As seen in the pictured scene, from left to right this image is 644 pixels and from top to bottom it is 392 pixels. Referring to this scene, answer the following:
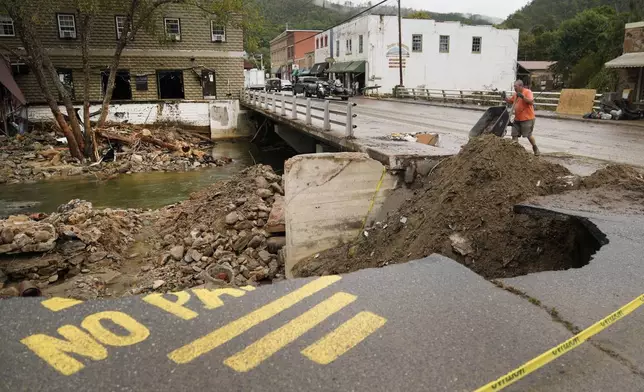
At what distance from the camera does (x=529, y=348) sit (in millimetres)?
3293

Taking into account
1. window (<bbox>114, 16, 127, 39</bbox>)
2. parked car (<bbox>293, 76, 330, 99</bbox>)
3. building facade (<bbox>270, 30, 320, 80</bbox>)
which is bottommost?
parked car (<bbox>293, 76, 330, 99</bbox>)

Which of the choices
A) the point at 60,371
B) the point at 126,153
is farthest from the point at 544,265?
the point at 126,153

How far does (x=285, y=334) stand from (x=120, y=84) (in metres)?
30.6

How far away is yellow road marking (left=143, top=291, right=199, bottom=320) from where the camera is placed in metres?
3.59

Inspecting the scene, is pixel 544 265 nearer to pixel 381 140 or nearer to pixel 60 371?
pixel 60 371

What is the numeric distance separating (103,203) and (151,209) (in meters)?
2.06

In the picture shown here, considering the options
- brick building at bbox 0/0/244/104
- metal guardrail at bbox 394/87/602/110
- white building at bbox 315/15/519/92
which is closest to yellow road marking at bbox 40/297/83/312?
metal guardrail at bbox 394/87/602/110

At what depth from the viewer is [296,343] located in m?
3.27

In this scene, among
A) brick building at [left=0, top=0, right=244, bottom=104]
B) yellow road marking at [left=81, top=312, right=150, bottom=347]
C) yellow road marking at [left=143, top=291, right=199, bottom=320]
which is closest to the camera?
yellow road marking at [left=81, top=312, right=150, bottom=347]

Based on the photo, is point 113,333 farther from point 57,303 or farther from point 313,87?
point 313,87

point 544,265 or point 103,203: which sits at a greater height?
point 544,265

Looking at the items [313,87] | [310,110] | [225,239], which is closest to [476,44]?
[313,87]

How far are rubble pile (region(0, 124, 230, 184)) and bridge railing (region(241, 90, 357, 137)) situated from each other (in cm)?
366

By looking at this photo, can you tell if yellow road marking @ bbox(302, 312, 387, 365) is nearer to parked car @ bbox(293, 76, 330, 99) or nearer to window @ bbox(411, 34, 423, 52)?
parked car @ bbox(293, 76, 330, 99)
